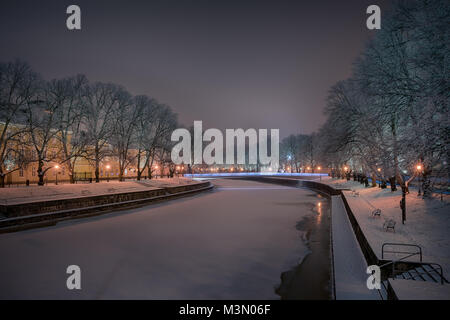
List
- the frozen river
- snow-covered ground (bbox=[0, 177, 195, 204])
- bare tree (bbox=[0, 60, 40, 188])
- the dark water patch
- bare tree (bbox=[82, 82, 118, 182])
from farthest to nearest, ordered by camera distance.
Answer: bare tree (bbox=[82, 82, 118, 182]), bare tree (bbox=[0, 60, 40, 188]), snow-covered ground (bbox=[0, 177, 195, 204]), the frozen river, the dark water patch

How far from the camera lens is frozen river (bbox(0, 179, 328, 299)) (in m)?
9.14

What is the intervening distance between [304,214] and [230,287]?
17.2 meters

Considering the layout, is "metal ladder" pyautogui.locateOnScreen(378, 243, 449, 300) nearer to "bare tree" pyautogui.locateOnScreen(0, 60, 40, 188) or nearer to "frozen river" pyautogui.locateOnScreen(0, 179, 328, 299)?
"frozen river" pyautogui.locateOnScreen(0, 179, 328, 299)

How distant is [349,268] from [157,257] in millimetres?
8122

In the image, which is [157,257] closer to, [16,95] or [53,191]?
[53,191]

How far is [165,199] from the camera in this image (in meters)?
35.7

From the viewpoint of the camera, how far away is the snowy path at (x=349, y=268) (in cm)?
816

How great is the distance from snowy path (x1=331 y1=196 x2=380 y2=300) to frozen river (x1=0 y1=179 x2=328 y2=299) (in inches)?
58.1

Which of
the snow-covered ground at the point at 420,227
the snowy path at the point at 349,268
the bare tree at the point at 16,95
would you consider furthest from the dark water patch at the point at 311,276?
the bare tree at the point at 16,95

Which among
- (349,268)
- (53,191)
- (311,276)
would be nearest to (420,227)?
(349,268)

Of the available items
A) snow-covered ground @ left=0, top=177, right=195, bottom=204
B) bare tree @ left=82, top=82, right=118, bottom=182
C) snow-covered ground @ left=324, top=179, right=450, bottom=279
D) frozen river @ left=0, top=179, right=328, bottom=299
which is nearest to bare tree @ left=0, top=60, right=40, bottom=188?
snow-covered ground @ left=0, top=177, right=195, bottom=204

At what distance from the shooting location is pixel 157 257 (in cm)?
1272
